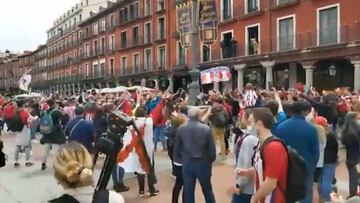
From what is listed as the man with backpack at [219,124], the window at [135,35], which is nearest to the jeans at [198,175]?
the man with backpack at [219,124]

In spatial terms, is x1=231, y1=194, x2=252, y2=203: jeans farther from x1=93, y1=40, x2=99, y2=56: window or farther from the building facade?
x1=93, y1=40, x2=99, y2=56: window

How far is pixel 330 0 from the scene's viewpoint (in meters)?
24.6

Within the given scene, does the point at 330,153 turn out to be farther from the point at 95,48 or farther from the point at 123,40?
the point at 95,48

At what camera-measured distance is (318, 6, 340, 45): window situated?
23.7 meters

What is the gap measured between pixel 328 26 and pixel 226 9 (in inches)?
373

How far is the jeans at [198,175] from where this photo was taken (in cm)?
636

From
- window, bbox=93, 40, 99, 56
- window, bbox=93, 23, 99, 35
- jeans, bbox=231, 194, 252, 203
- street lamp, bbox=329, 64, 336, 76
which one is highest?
window, bbox=93, 23, 99, 35

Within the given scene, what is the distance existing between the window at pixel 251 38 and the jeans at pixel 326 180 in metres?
22.5

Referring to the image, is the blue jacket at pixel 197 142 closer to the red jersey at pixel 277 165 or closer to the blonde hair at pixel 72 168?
the red jersey at pixel 277 165

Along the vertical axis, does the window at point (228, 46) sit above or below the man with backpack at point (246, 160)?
above

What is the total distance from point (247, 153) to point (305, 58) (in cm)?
1982

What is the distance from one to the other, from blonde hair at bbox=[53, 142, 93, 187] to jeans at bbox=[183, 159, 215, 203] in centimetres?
372

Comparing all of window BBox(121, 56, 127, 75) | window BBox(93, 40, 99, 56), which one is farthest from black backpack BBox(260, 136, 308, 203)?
window BBox(93, 40, 99, 56)

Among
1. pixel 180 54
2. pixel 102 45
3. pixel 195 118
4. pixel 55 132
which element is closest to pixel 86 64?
pixel 102 45
